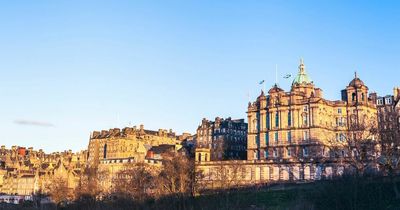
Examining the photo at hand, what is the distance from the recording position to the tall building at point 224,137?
5153 inches

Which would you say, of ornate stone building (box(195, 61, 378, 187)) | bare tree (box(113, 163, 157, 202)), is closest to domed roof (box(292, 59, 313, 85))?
ornate stone building (box(195, 61, 378, 187))

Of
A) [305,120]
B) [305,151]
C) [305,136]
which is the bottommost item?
[305,151]

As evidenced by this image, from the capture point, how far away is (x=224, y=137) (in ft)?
433

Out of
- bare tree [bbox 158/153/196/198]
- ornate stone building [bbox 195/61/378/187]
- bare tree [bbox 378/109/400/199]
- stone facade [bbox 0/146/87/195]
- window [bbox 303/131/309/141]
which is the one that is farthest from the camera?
stone facade [bbox 0/146/87/195]

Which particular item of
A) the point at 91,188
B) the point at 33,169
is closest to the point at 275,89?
the point at 91,188

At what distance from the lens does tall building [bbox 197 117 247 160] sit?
131m

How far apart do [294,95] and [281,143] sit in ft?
32.0

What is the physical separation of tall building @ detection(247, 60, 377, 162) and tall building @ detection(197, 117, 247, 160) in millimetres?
19032

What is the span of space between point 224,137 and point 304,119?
103ft

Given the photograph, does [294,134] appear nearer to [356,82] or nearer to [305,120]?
[305,120]

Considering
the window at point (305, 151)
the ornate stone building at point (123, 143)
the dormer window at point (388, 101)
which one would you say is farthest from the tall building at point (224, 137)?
the dormer window at point (388, 101)

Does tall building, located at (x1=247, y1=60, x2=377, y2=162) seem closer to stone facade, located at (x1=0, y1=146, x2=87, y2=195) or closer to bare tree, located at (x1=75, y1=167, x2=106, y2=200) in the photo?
bare tree, located at (x1=75, y1=167, x2=106, y2=200)

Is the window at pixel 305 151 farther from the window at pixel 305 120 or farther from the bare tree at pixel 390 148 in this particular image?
the bare tree at pixel 390 148

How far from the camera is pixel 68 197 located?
114000 mm
